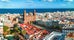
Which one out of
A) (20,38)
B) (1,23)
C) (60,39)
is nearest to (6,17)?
(1,23)

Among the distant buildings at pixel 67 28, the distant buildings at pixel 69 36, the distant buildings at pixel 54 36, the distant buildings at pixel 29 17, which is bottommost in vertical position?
the distant buildings at pixel 54 36

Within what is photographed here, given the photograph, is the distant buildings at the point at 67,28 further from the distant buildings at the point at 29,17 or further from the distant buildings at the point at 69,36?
the distant buildings at the point at 29,17

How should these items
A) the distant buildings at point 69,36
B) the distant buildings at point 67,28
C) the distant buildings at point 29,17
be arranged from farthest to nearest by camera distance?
the distant buildings at point 29,17, the distant buildings at point 67,28, the distant buildings at point 69,36

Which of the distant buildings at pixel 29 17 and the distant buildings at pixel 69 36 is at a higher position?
the distant buildings at pixel 29 17

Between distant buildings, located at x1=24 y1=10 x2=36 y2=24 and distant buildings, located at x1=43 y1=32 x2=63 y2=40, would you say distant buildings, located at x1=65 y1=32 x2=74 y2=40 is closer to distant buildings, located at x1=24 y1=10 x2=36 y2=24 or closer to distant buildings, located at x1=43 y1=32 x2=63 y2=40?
distant buildings, located at x1=43 y1=32 x2=63 y2=40

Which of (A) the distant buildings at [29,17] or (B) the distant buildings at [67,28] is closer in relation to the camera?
(B) the distant buildings at [67,28]

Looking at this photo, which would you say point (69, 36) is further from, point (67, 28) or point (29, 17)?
point (29, 17)


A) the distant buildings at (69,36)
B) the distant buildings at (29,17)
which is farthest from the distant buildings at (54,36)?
the distant buildings at (29,17)

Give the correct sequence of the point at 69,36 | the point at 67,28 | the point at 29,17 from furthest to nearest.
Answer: the point at 29,17 < the point at 67,28 < the point at 69,36

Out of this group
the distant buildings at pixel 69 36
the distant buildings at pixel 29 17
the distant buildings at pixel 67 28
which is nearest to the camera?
the distant buildings at pixel 69 36

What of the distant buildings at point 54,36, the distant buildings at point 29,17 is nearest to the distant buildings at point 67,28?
the distant buildings at point 54,36

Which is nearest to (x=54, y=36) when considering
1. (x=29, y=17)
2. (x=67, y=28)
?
(x=67, y=28)
